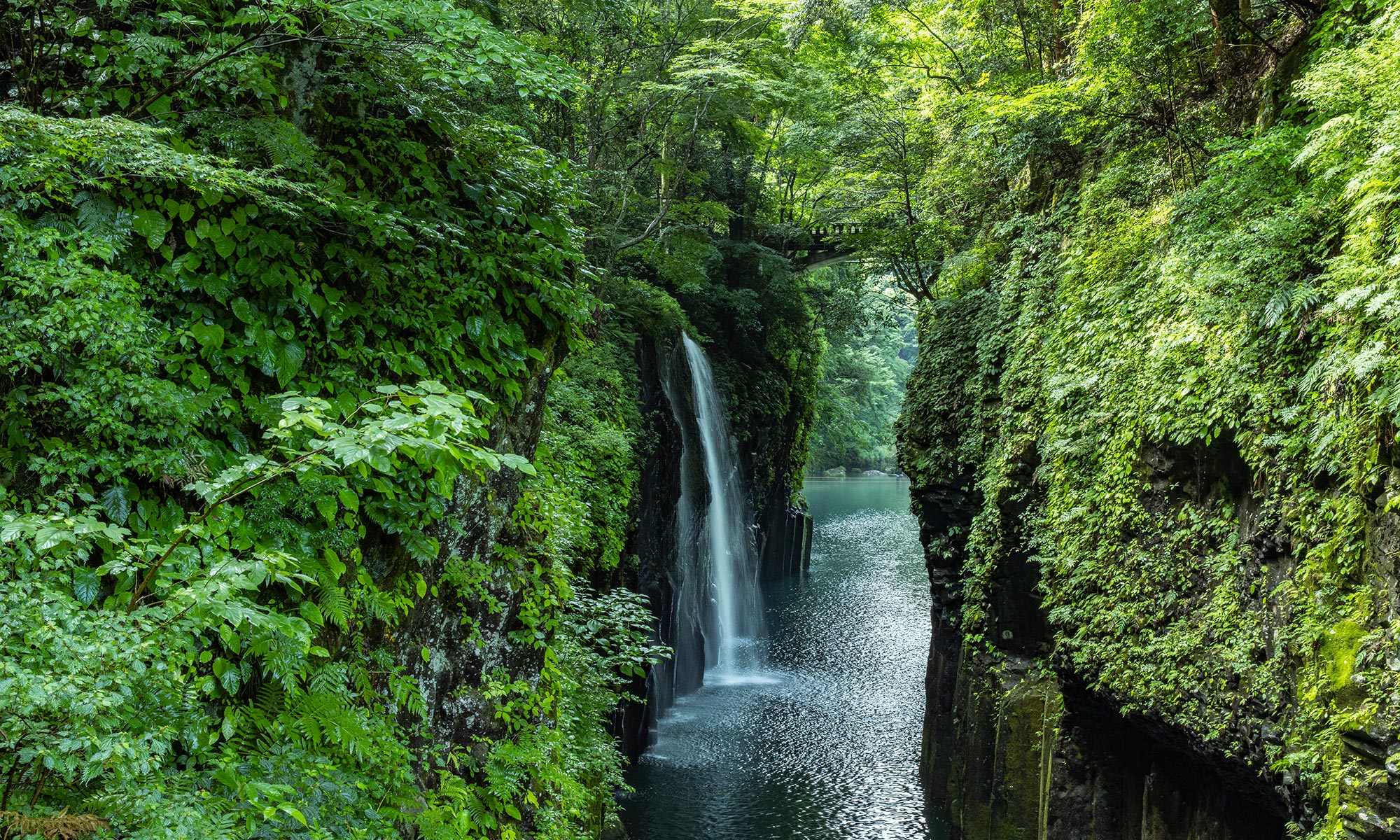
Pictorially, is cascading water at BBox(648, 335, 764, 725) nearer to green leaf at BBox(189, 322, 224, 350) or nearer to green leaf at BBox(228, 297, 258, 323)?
green leaf at BBox(228, 297, 258, 323)

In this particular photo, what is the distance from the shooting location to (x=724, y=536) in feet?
69.1

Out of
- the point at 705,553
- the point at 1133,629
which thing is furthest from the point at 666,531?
the point at 1133,629

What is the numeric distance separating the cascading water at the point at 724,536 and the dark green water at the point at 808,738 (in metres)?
0.90

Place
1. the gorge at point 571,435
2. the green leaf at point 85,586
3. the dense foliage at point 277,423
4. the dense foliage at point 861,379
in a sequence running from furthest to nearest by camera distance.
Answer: the dense foliage at point 861,379 < the gorge at point 571,435 < the green leaf at point 85,586 < the dense foliage at point 277,423

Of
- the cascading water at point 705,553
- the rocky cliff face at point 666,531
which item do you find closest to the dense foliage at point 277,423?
the rocky cliff face at point 666,531

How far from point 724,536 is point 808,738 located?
22.7ft

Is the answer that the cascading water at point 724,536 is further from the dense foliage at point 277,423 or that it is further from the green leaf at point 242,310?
the green leaf at point 242,310

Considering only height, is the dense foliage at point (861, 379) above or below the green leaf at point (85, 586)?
above

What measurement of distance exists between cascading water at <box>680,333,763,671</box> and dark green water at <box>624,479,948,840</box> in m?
0.90

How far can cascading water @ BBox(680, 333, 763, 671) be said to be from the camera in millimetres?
19266

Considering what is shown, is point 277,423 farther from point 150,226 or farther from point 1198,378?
point 1198,378

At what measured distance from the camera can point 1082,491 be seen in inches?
340

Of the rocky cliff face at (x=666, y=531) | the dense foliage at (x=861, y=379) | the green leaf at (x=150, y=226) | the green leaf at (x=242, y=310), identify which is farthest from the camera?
the dense foliage at (x=861, y=379)

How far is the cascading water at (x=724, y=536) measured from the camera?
758 inches
